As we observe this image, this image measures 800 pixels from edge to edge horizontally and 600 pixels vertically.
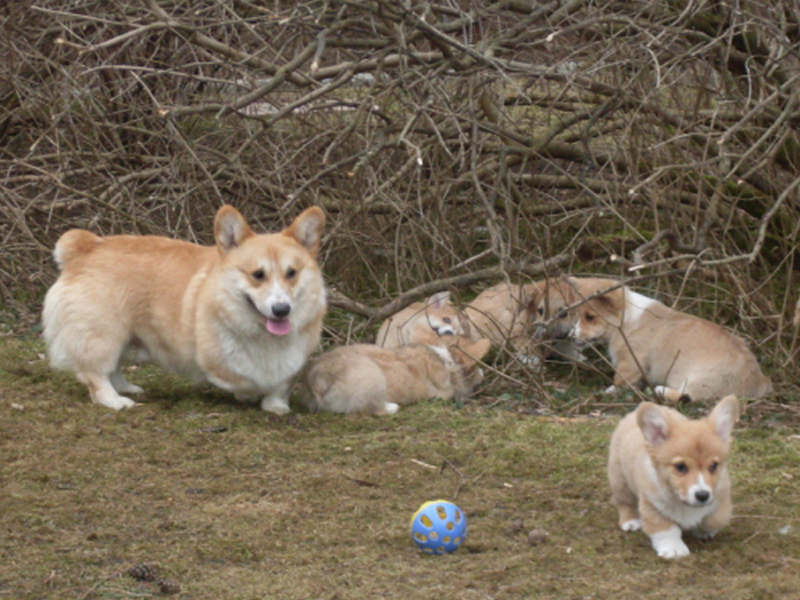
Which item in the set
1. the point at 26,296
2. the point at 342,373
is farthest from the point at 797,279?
the point at 26,296

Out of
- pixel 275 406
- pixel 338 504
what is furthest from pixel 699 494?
pixel 275 406

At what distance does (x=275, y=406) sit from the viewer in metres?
6.74

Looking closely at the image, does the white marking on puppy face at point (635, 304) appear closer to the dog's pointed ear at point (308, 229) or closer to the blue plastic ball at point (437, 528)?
the dog's pointed ear at point (308, 229)

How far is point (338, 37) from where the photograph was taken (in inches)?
301

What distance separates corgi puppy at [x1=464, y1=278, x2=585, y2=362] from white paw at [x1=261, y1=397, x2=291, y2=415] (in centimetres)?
129

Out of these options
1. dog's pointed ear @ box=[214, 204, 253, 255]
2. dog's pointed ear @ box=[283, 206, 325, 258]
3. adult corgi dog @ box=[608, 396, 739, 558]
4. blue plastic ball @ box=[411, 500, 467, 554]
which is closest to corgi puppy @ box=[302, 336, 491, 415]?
dog's pointed ear @ box=[283, 206, 325, 258]

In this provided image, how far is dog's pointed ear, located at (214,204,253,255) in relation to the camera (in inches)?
254

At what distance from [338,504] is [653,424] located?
4.79 ft

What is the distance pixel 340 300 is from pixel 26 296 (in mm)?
3251

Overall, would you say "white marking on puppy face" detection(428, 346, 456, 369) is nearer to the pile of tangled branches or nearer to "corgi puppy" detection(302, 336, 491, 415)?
"corgi puppy" detection(302, 336, 491, 415)

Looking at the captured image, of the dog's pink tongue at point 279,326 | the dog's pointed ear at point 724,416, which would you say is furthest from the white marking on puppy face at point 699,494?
the dog's pink tongue at point 279,326

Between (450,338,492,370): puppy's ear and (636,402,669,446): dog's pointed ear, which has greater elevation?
(636,402,669,446): dog's pointed ear

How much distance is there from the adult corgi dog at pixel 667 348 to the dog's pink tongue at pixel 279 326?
169 cm

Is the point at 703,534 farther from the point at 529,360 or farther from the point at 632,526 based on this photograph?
the point at 529,360
